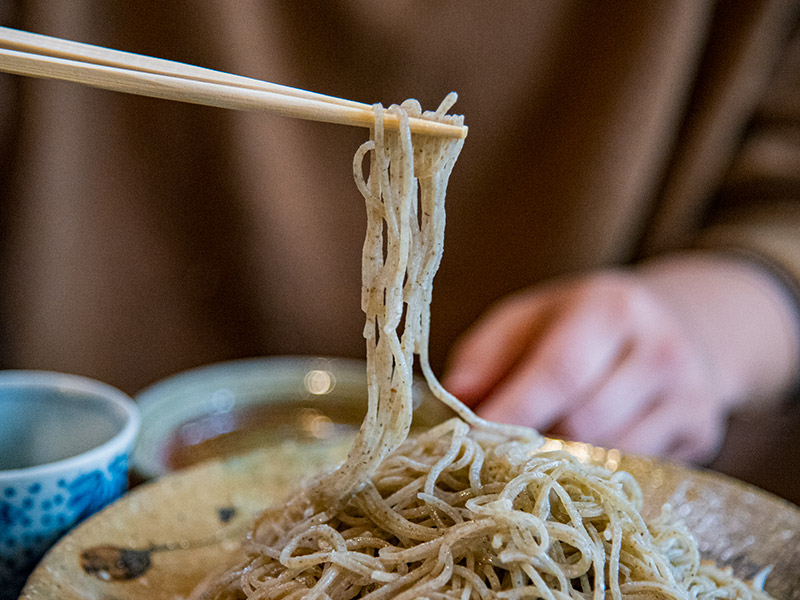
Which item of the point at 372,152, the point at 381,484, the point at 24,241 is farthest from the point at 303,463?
the point at 24,241

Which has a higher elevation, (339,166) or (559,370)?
(339,166)

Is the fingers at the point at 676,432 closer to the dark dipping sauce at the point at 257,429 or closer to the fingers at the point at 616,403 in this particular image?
the fingers at the point at 616,403

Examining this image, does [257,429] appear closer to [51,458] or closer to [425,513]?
[51,458]

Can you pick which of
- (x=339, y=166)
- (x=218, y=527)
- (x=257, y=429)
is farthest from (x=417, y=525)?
(x=339, y=166)

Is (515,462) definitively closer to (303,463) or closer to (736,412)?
(303,463)

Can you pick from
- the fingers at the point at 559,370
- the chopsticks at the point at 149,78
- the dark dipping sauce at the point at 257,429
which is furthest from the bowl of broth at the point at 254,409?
the chopsticks at the point at 149,78

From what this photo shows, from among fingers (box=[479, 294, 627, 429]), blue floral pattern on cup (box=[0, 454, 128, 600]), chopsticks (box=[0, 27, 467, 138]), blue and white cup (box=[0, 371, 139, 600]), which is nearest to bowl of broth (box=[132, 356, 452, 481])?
fingers (box=[479, 294, 627, 429])
